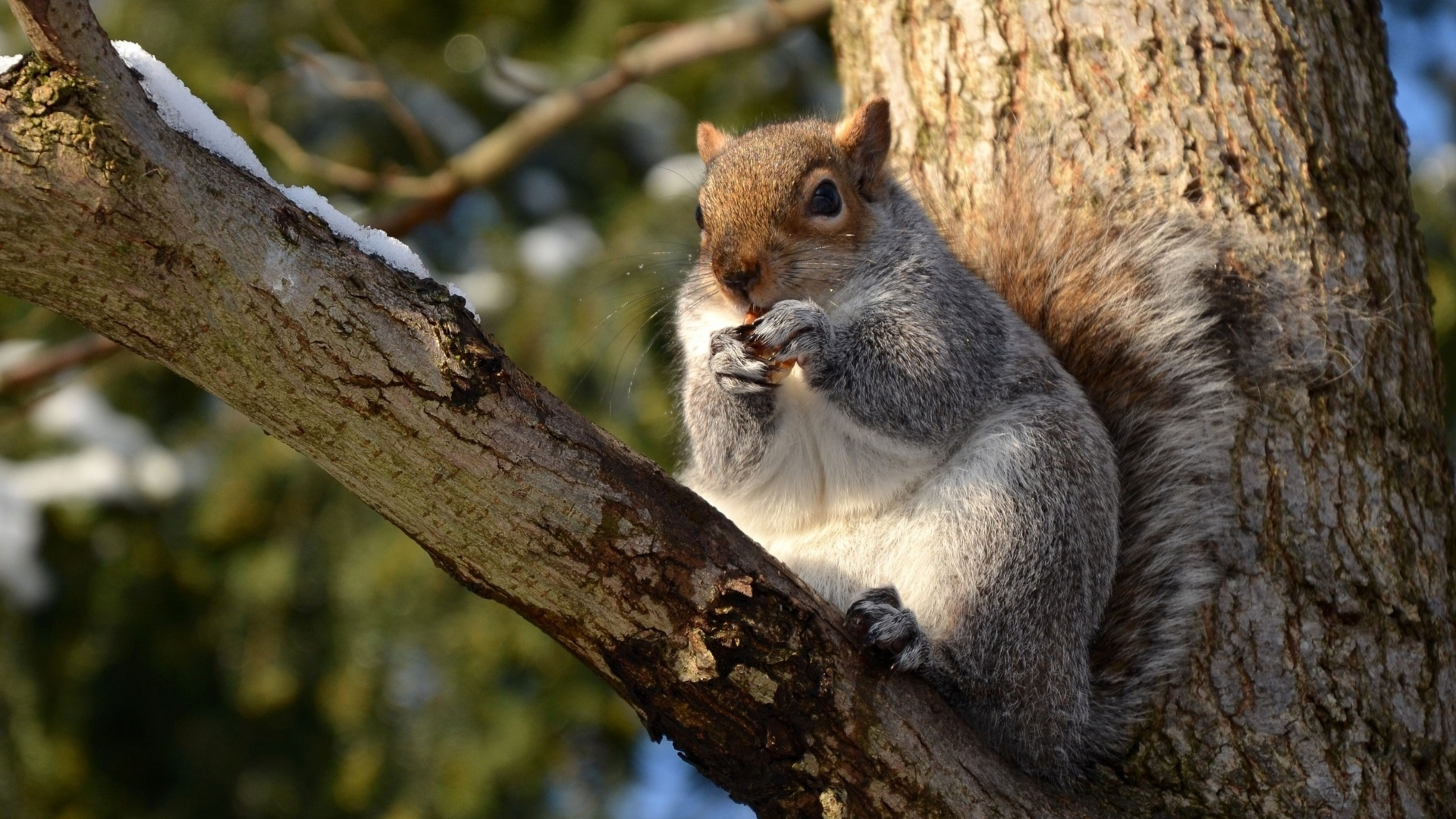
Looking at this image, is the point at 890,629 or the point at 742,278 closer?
the point at 890,629

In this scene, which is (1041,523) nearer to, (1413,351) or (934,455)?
(934,455)

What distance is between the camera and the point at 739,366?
1.80 meters

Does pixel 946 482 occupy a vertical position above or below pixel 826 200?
below

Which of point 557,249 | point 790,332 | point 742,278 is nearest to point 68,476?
point 557,249

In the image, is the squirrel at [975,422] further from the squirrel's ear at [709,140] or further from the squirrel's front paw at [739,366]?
the squirrel's ear at [709,140]

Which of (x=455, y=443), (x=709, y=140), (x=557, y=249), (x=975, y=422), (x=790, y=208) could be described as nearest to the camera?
(x=455, y=443)

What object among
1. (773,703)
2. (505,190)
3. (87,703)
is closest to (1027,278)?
(773,703)

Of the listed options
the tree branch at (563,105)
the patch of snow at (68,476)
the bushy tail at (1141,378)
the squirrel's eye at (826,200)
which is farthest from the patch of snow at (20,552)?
the bushy tail at (1141,378)

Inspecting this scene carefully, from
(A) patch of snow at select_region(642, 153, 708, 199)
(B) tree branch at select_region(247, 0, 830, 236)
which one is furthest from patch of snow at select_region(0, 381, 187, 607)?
(A) patch of snow at select_region(642, 153, 708, 199)

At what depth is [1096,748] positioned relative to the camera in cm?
171

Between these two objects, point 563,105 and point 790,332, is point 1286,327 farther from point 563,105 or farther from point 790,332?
point 563,105

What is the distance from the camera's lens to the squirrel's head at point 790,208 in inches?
77.0

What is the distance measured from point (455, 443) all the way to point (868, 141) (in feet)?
3.85

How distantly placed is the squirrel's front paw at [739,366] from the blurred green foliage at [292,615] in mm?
878
